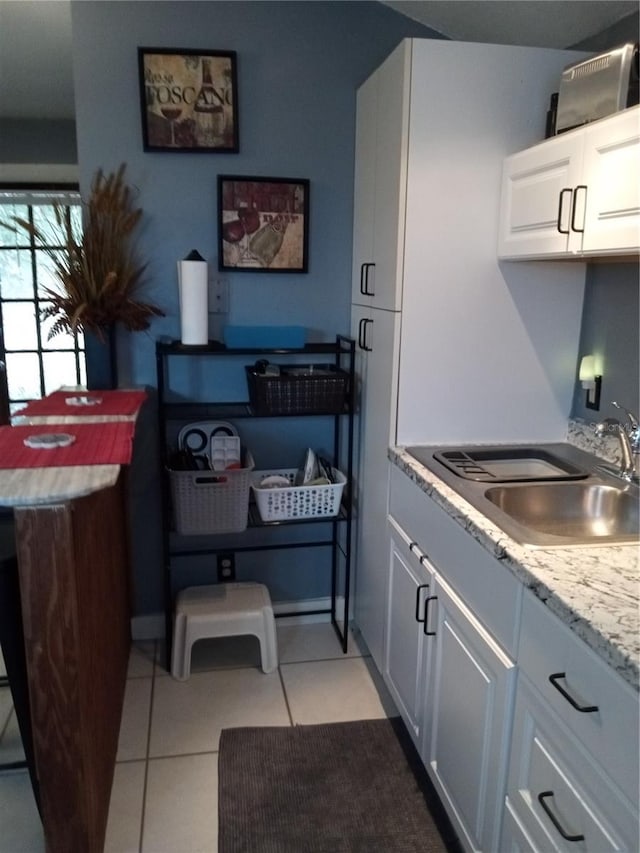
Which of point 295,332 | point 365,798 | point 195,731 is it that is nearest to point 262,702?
point 195,731

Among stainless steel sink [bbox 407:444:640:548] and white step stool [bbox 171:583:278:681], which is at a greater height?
stainless steel sink [bbox 407:444:640:548]

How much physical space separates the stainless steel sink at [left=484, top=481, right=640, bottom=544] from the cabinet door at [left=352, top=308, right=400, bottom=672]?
51 centimetres

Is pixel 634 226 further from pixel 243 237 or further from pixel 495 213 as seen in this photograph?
pixel 243 237

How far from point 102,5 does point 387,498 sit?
1.92 metres

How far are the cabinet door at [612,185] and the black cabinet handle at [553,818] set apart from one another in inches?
45.2

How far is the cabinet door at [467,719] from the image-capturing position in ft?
4.77

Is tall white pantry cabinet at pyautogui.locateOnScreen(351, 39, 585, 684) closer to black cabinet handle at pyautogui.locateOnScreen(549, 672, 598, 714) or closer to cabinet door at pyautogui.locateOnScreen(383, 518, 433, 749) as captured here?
cabinet door at pyautogui.locateOnScreen(383, 518, 433, 749)

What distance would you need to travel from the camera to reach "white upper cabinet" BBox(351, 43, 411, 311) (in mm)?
2035

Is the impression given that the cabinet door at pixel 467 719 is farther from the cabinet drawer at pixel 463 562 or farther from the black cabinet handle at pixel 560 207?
the black cabinet handle at pixel 560 207

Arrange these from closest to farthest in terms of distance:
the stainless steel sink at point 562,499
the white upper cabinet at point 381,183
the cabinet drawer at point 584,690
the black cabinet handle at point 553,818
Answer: the cabinet drawer at point 584,690
the black cabinet handle at point 553,818
the stainless steel sink at point 562,499
the white upper cabinet at point 381,183

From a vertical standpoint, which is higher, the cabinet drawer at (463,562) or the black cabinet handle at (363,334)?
the black cabinet handle at (363,334)

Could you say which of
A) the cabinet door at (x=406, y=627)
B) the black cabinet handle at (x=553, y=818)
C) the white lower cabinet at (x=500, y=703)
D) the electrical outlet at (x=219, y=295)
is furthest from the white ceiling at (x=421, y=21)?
the black cabinet handle at (x=553, y=818)

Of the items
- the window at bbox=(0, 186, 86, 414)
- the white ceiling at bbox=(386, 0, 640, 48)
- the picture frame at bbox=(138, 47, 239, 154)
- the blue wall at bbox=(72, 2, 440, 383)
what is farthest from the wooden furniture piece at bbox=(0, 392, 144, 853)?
the window at bbox=(0, 186, 86, 414)

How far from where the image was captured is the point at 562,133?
70.7 inches
